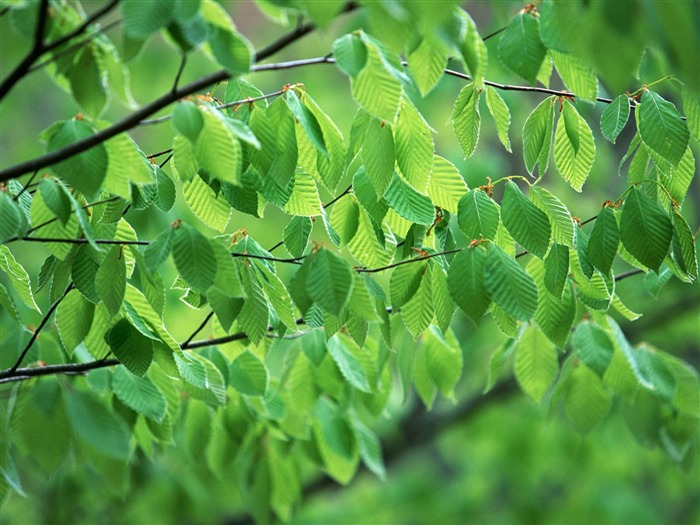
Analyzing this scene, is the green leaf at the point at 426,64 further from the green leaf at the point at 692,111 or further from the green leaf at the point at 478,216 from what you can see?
the green leaf at the point at 692,111

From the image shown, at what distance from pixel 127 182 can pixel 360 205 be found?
396 mm

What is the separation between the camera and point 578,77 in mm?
1094

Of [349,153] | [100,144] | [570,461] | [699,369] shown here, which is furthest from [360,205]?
[699,369]

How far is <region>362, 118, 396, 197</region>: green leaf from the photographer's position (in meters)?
1.14

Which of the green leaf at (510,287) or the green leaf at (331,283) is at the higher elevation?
the green leaf at (331,283)

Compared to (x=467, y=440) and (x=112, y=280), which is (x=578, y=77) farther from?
(x=467, y=440)

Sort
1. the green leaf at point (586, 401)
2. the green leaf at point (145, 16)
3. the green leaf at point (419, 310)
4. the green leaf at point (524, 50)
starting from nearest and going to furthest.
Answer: the green leaf at point (145, 16)
the green leaf at point (524, 50)
the green leaf at point (419, 310)
the green leaf at point (586, 401)

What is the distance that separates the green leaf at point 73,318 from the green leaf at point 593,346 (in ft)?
2.99

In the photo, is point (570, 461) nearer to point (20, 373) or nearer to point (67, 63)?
point (20, 373)

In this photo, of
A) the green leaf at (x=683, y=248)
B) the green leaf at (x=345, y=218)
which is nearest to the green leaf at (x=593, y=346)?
the green leaf at (x=683, y=248)

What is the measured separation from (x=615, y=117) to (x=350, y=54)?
0.45 metres

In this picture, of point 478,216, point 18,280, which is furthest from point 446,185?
point 18,280

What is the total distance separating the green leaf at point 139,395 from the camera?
138 centimetres

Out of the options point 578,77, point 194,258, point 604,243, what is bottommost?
point 604,243
